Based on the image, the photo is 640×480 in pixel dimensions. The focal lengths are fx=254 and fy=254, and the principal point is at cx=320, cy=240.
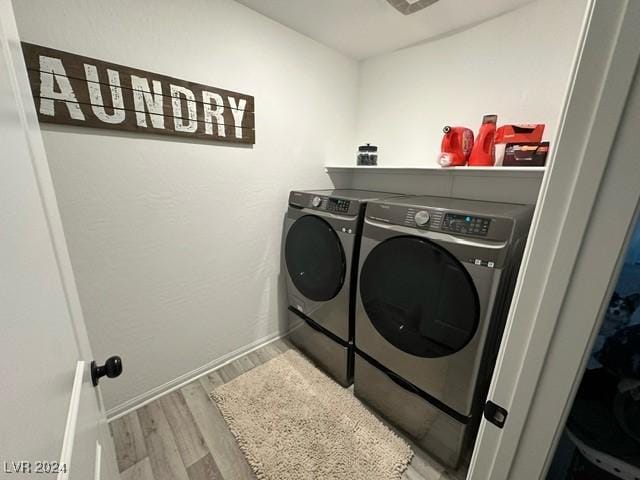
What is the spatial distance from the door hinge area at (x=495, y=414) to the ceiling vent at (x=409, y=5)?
5.49 feet

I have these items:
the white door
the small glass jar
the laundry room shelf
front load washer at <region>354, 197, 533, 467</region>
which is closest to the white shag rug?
front load washer at <region>354, 197, 533, 467</region>

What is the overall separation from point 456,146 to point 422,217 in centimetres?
70

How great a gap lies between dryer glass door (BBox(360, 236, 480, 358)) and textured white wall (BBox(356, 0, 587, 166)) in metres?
0.98

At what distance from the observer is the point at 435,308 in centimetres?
108

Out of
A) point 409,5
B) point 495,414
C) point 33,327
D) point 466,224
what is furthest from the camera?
point 409,5

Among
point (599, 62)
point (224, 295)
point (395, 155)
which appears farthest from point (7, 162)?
point (395, 155)

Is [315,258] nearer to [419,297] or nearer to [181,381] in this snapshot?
[419,297]

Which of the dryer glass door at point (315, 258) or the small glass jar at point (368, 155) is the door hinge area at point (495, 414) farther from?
the small glass jar at point (368, 155)

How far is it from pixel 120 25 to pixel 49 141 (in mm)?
582

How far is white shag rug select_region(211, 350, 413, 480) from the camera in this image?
1198 millimetres

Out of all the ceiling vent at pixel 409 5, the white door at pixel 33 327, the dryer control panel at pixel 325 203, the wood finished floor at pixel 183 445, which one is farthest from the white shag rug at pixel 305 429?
the ceiling vent at pixel 409 5

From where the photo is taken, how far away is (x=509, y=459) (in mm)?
501

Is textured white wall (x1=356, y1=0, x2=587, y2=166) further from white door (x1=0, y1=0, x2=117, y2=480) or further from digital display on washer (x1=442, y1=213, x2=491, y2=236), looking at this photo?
white door (x1=0, y1=0, x2=117, y2=480)

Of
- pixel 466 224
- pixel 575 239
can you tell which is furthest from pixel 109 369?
pixel 466 224
